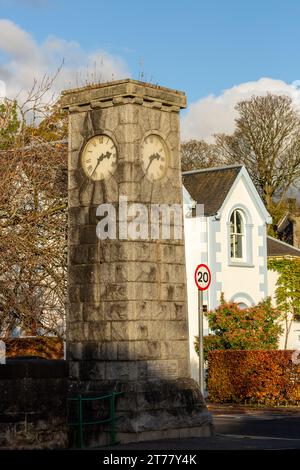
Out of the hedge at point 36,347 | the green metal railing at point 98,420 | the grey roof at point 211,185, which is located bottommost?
the green metal railing at point 98,420

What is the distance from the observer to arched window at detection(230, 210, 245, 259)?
113 ft

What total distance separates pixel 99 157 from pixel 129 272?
221 centimetres

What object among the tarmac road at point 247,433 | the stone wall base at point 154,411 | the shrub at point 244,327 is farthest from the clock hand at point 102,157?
the shrub at point 244,327

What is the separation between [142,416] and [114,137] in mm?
4788

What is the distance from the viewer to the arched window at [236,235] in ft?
113

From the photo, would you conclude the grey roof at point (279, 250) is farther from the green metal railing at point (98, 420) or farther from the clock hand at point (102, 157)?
the green metal railing at point (98, 420)

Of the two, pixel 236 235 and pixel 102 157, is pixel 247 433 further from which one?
pixel 236 235

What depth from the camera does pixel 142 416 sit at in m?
15.7

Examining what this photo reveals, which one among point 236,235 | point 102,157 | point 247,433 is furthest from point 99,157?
point 236,235

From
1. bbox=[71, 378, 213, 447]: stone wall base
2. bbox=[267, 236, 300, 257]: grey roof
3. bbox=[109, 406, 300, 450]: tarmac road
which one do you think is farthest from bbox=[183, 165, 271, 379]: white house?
bbox=[71, 378, 213, 447]: stone wall base

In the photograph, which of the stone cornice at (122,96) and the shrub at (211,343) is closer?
the stone cornice at (122,96)

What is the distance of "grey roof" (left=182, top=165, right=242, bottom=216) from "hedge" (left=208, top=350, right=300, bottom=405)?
720 cm
